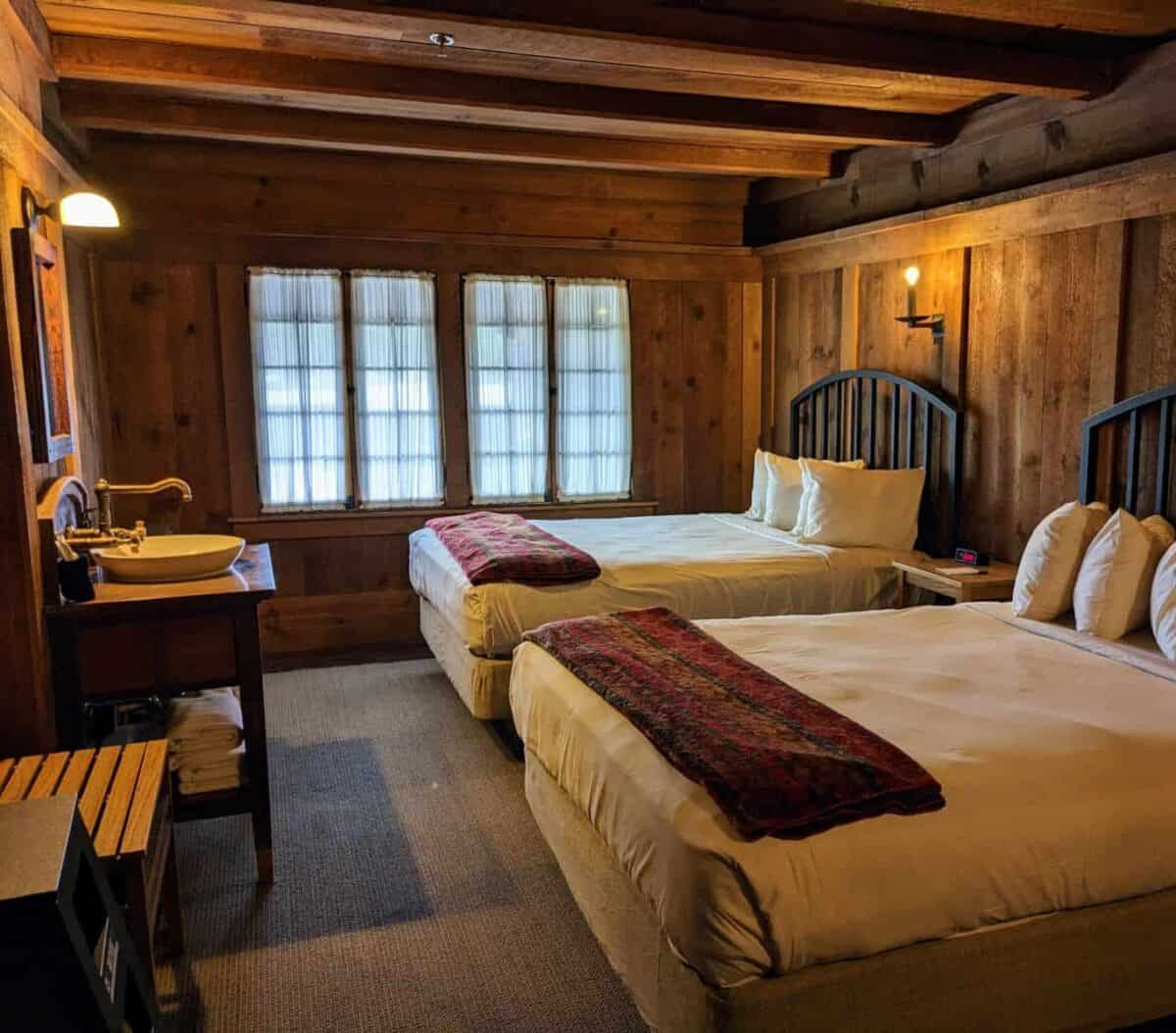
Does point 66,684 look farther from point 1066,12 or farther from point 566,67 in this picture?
point 1066,12

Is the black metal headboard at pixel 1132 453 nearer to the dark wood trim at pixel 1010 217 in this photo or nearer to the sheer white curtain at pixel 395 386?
the dark wood trim at pixel 1010 217

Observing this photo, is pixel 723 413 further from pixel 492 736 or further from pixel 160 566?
pixel 160 566

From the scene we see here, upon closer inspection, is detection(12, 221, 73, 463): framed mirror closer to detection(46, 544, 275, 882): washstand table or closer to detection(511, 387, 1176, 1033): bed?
detection(46, 544, 275, 882): washstand table

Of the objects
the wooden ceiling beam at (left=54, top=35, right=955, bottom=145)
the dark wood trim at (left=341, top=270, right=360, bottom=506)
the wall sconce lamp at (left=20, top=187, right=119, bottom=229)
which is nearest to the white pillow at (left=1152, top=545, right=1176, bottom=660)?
the wooden ceiling beam at (left=54, top=35, right=955, bottom=145)

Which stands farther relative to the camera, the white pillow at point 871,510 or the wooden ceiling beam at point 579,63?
the white pillow at point 871,510

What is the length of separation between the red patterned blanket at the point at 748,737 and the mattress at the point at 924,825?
0.12ft

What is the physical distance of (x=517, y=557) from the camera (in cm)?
374

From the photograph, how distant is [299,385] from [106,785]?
3.19 metres

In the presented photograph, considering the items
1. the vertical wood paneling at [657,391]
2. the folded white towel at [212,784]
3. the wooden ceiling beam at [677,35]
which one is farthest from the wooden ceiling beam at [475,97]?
the folded white towel at [212,784]

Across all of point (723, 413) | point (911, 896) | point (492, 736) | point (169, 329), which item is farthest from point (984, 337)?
point (169, 329)

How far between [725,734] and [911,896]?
1.55 feet

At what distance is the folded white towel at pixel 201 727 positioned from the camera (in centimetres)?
275

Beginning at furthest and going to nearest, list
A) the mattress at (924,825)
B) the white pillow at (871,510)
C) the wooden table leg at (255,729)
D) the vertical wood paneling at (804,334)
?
the vertical wood paneling at (804,334) < the white pillow at (871,510) < the wooden table leg at (255,729) < the mattress at (924,825)

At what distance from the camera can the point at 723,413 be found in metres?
5.90
